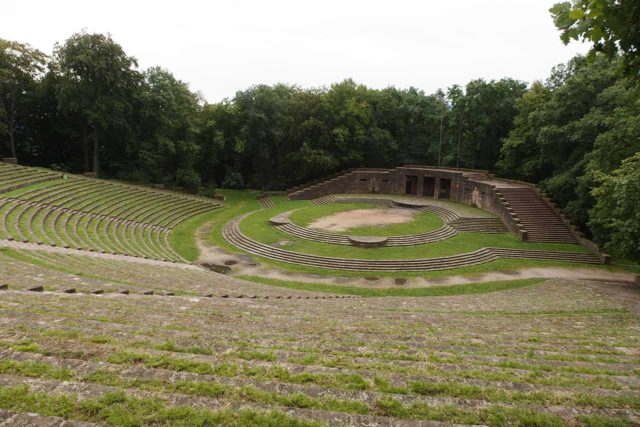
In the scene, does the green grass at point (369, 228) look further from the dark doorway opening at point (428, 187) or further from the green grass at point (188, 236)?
the dark doorway opening at point (428, 187)

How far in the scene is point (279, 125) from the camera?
48.5 metres

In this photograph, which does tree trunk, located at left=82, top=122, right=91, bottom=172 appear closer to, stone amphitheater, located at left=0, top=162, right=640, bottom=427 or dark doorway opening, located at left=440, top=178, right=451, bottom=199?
stone amphitheater, located at left=0, top=162, right=640, bottom=427

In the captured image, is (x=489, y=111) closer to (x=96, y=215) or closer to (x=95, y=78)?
(x=96, y=215)

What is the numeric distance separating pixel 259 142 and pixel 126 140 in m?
14.9

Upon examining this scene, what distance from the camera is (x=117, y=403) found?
12.4 feet

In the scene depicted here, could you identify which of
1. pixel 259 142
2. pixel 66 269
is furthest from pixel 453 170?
pixel 66 269

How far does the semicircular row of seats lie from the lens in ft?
66.5

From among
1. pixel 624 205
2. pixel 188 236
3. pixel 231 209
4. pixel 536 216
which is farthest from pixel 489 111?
pixel 188 236

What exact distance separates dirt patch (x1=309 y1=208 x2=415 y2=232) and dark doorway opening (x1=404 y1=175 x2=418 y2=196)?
380 inches

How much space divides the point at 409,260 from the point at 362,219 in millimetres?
10007

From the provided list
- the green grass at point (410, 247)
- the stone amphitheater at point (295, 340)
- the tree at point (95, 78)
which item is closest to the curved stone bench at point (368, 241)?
the green grass at point (410, 247)

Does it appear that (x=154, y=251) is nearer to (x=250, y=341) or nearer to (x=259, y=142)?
(x=250, y=341)

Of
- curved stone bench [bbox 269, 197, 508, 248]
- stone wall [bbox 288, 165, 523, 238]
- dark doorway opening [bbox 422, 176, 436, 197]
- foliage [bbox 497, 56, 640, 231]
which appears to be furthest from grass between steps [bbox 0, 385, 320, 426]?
dark doorway opening [bbox 422, 176, 436, 197]

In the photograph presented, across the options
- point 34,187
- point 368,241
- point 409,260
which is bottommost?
point 409,260
